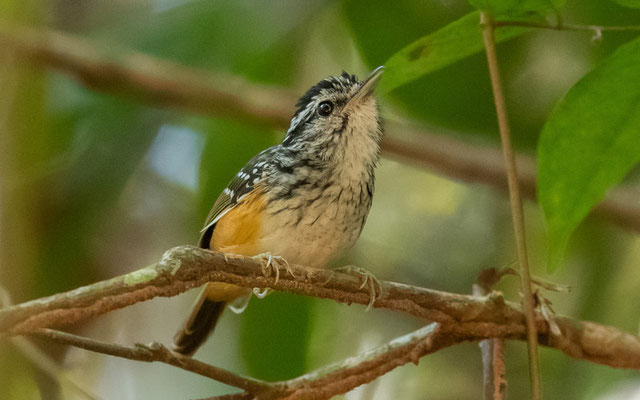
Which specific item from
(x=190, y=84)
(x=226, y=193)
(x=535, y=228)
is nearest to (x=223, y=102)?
(x=190, y=84)

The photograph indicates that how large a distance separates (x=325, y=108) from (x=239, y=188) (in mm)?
312

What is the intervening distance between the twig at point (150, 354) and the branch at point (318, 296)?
0.06 meters

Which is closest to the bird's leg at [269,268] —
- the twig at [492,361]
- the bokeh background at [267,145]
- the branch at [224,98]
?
the twig at [492,361]

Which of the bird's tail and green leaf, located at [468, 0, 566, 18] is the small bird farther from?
green leaf, located at [468, 0, 566, 18]

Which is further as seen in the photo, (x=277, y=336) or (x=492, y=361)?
(x=277, y=336)

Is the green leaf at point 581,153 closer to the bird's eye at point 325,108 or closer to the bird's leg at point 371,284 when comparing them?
the bird's leg at point 371,284

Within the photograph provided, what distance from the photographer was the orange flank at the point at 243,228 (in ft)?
6.13

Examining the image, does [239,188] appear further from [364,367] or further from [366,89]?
[364,367]

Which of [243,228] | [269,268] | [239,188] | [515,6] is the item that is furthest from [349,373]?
[515,6]

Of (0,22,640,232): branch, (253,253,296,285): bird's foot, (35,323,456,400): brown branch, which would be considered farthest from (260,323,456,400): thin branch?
(0,22,640,232): branch

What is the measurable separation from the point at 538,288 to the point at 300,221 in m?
0.56

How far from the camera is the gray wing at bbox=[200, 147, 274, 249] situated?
1.93 meters

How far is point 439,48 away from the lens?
141 cm

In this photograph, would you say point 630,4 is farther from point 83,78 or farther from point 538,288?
point 83,78
